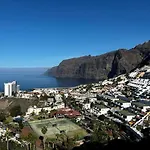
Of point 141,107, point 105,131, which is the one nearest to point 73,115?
point 141,107

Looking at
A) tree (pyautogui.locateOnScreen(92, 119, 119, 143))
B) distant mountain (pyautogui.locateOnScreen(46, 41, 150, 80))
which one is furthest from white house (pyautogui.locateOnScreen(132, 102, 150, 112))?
distant mountain (pyautogui.locateOnScreen(46, 41, 150, 80))

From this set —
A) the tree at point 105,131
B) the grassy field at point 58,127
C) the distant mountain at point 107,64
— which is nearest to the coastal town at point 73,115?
the grassy field at point 58,127

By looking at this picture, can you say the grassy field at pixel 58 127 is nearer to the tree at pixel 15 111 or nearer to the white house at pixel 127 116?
the tree at pixel 15 111

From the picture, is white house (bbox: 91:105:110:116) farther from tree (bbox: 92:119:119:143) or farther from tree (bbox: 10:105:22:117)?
tree (bbox: 10:105:22:117)

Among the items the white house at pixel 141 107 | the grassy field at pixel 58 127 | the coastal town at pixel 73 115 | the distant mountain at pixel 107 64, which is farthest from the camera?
the distant mountain at pixel 107 64

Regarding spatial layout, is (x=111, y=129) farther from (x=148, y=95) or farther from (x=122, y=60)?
(x=122, y=60)

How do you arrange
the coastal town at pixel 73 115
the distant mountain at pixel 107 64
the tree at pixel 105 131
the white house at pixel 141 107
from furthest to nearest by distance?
the distant mountain at pixel 107 64
the white house at pixel 141 107
the coastal town at pixel 73 115
the tree at pixel 105 131

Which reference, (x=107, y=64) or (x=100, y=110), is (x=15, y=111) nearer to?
(x=100, y=110)

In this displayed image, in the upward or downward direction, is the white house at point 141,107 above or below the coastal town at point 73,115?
Answer: above
